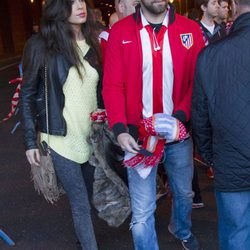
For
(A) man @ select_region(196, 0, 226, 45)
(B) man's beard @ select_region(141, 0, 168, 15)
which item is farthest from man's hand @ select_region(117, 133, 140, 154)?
(A) man @ select_region(196, 0, 226, 45)

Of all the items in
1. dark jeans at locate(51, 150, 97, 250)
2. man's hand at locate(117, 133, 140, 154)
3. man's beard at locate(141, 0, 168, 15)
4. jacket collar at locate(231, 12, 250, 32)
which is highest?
man's beard at locate(141, 0, 168, 15)

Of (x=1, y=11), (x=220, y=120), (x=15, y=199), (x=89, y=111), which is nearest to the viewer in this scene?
(x=220, y=120)

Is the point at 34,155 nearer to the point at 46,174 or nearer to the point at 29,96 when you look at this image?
the point at 46,174

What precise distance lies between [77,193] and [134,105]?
0.73 m

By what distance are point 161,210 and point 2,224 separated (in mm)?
1428

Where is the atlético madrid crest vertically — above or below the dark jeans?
above

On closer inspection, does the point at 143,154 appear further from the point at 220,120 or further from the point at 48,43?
the point at 48,43

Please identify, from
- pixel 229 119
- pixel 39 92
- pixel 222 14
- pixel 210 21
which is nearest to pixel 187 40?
pixel 229 119

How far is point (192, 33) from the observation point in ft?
9.32

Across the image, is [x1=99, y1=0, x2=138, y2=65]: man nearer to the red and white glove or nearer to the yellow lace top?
the yellow lace top

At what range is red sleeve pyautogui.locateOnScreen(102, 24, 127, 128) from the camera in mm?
2746

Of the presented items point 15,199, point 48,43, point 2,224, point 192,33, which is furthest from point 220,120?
point 15,199

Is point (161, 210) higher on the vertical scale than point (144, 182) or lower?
lower

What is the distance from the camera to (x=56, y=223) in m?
4.05
